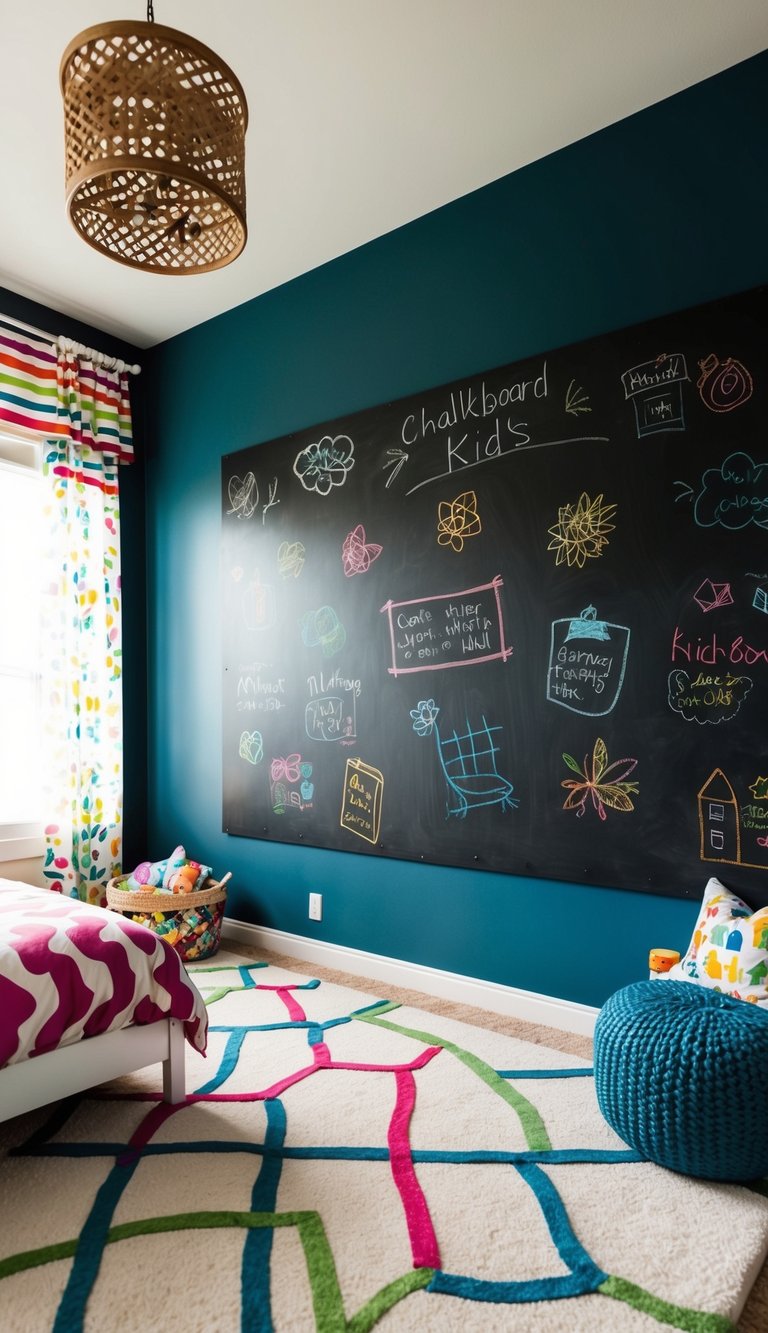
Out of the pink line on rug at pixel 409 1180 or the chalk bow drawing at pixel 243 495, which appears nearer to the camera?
the pink line on rug at pixel 409 1180

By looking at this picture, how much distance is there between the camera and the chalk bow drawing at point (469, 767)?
280cm

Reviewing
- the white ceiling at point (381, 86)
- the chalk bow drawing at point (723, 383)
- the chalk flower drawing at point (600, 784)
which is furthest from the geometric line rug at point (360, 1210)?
the white ceiling at point (381, 86)

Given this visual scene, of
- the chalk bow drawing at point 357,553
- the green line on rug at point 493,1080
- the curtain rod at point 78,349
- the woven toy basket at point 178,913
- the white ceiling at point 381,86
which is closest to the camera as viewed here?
the green line on rug at point 493,1080

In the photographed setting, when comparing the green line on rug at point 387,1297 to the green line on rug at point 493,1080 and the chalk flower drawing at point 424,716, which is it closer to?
the green line on rug at point 493,1080

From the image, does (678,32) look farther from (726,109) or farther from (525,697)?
(525,697)

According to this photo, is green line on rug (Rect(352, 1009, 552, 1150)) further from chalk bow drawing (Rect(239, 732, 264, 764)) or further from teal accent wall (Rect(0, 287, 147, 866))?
teal accent wall (Rect(0, 287, 147, 866))

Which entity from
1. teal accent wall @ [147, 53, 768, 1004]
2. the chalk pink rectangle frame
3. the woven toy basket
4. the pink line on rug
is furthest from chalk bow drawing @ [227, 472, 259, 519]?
the pink line on rug

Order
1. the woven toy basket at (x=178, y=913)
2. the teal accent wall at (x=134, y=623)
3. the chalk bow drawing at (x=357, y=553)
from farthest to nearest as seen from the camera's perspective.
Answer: the teal accent wall at (x=134, y=623) → the woven toy basket at (x=178, y=913) → the chalk bow drawing at (x=357, y=553)

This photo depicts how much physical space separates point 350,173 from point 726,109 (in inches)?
47.2

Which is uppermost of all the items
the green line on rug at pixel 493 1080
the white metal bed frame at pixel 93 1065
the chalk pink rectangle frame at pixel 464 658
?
the chalk pink rectangle frame at pixel 464 658

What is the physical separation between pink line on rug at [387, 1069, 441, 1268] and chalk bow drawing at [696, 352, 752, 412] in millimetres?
2100

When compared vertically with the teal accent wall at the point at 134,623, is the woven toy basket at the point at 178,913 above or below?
below

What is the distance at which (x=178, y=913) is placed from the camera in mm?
3324

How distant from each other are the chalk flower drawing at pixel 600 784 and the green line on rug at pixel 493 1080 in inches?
31.5
